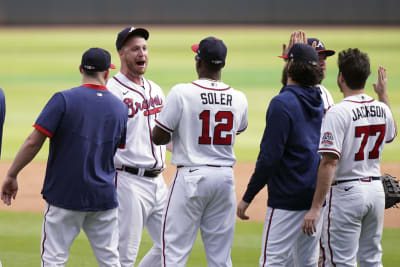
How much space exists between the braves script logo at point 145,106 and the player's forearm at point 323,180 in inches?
58.1

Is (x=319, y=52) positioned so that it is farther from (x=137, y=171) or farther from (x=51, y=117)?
(x=51, y=117)

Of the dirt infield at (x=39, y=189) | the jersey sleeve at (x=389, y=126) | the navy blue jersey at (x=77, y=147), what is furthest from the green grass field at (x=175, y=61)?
the navy blue jersey at (x=77, y=147)

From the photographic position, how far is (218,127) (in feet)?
14.1

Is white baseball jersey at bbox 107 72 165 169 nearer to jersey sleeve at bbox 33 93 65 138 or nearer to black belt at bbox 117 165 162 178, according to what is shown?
black belt at bbox 117 165 162 178

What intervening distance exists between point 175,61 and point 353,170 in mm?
21563

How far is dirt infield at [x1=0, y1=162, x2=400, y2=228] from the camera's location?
25.9 feet

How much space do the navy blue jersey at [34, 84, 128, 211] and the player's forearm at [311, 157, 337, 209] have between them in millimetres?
1335

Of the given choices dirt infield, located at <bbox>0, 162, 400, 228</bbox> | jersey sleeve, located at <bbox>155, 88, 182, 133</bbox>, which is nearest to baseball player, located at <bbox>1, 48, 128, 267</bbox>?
jersey sleeve, located at <bbox>155, 88, 182, 133</bbox>

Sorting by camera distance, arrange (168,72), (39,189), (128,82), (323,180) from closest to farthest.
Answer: (323,180)
(128,82)
(39,189)
(168,72)

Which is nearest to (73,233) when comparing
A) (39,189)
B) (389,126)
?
(389,126)

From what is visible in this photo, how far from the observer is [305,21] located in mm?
37250

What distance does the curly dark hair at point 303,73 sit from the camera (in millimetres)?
4215

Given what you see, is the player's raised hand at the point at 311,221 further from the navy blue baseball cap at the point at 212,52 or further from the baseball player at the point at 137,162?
the baseball player at the point at 137,162

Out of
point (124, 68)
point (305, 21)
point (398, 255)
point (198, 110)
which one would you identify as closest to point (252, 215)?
point (398, 255)
